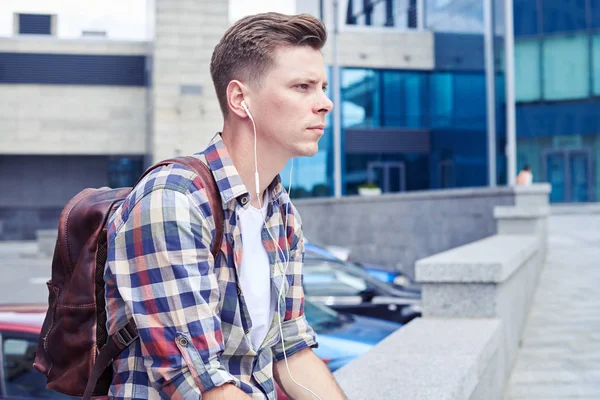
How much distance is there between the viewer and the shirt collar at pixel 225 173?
181 centimetres

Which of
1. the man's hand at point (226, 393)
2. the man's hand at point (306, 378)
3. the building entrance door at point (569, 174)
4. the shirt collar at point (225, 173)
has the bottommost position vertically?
the man's hand at point (306, 378)

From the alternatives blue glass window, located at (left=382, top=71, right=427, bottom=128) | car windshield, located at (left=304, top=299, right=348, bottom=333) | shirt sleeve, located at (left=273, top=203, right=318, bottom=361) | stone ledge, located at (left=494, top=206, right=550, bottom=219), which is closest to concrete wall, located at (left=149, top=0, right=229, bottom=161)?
blue glass window, located at (left=382, top=71, right=427, bottom=128)

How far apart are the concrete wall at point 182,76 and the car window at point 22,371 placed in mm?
32567

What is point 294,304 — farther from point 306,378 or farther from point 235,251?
point 235,251

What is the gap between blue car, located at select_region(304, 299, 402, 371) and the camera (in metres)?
5.21

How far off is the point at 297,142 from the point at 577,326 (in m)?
6.22

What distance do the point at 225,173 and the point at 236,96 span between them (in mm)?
187

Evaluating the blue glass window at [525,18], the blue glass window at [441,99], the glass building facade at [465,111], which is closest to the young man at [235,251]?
the glass building facade at [465,111]

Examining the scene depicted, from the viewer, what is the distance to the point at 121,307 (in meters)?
1.73

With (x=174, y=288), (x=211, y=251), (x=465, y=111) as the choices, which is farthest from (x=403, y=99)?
(x=174, y=288)

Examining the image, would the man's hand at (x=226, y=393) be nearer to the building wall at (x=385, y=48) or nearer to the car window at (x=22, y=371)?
the car window at (x=22, y=371)

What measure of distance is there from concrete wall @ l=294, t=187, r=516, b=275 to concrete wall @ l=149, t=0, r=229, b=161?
15.4 m

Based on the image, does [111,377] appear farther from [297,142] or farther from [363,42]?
[363,42]

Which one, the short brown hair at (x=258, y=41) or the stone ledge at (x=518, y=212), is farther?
the stone ledge at (x=518, y=212)
